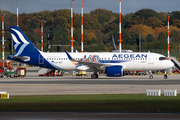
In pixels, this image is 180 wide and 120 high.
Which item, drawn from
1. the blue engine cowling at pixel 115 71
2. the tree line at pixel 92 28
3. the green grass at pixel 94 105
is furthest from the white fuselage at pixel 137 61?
the tree line at pixel 92 28

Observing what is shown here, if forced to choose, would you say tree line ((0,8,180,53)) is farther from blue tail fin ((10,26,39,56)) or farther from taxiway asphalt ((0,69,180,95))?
taxiway asphalt ((0,69,180,95))

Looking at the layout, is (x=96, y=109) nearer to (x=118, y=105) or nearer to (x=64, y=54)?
(x=118, y=105)

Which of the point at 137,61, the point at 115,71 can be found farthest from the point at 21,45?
the point at 137,61

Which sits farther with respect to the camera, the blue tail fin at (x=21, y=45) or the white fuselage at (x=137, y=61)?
the blue tail fin at (x=21, y=45)

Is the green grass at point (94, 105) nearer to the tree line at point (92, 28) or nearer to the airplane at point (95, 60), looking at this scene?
the airplane at point (95, 60)

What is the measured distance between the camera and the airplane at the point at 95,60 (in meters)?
51.1

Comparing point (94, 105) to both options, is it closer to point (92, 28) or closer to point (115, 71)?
point (115, 71)

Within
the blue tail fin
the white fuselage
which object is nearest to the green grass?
the white fuselage

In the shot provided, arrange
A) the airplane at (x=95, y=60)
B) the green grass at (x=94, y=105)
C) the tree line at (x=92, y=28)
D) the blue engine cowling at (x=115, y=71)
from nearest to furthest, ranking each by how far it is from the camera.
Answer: the green grass at (x=94, y=105)
the blue engine cowling at (x=115, y=71)
the airplane at (x=95, y=60)
the tree line at (x=92, y=28)

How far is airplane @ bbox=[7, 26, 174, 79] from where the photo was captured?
51144 millimetres

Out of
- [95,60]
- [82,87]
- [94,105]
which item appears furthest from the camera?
[95,60]

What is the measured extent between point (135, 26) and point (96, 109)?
133628mm

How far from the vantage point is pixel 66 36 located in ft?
467

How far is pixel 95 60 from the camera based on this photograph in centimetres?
5250
